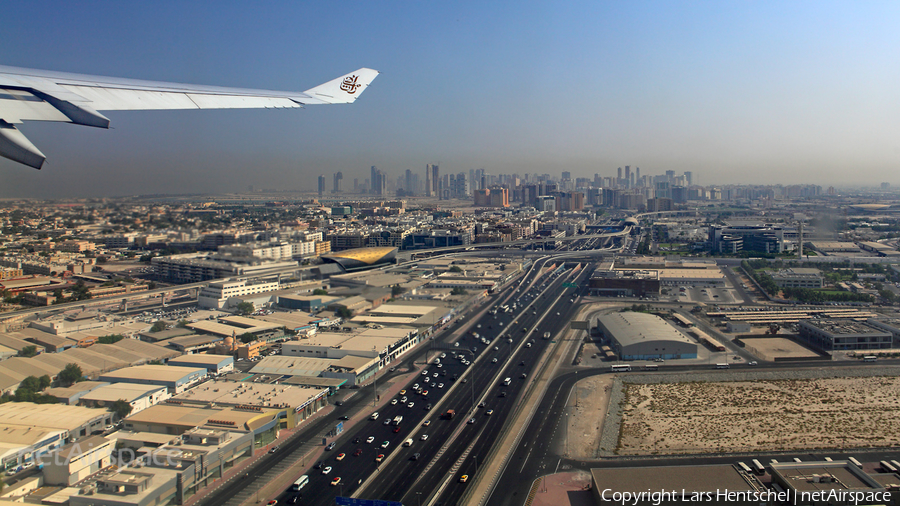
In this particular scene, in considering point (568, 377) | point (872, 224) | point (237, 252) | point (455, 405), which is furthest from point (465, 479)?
point (872, 224)

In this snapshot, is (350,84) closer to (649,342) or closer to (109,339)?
(649,342)

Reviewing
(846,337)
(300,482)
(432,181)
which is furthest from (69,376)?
(432,181)

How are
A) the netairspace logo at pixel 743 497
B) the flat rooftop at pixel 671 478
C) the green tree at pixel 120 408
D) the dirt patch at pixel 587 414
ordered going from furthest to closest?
the green tree at pixel 120 408 < the dirt patch at pixel 587 414 < the flat rooftop at pixel 671 478 < the netairspace logo at pixel 743 497

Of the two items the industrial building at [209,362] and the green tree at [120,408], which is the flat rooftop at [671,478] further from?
the industrial building at [209,362]

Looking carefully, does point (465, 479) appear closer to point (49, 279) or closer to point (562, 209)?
point (49, 279)

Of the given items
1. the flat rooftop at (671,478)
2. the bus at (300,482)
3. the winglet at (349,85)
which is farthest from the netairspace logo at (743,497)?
the winglet at (349,85)
